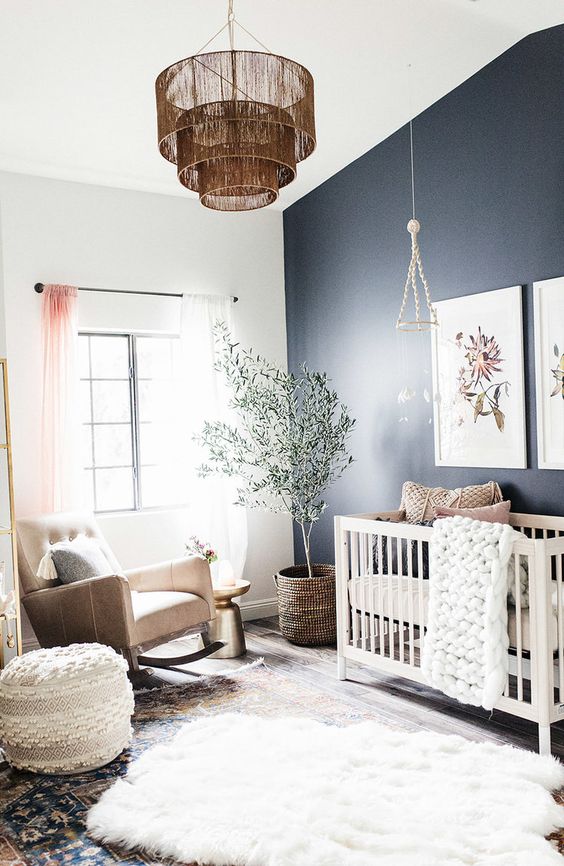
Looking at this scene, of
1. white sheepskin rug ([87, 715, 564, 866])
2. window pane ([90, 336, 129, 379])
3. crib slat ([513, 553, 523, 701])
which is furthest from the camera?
window pane ([90, 336, 129, 379])

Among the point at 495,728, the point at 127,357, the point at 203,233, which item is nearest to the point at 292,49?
the point at 203,233

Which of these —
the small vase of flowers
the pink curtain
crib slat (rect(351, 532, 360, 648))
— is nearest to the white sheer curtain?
the small vase of flowers

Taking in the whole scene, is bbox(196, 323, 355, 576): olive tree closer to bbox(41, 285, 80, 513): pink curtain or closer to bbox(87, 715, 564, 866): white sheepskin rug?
bbox(41, 285, 80, 513): pink curtain

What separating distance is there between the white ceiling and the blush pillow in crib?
7.13 feet

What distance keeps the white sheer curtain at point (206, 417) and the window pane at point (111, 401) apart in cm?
36

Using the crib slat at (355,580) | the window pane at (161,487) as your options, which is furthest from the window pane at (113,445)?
the crib slat at (355,580)

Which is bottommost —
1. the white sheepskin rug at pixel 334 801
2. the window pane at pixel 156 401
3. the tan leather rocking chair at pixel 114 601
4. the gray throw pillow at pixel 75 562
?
the white sheepskin rug at pixel 334 801

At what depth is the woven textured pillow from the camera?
3859 millimetres

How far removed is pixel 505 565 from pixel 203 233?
307 centimetres

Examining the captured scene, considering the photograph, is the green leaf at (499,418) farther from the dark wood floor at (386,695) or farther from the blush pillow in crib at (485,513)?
the dark wood floor at (386,695)

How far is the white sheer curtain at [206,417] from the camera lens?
4.92 meters

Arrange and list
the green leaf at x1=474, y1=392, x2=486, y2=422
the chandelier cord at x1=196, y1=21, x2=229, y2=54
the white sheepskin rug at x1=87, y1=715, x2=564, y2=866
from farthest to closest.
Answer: the green leaf at x1=474, y1=392, x2=486, y2=422 → the chandelier cord at x1=196, y1=21, x2=229, y2=54 → the white sheepskin rug at x1=87, y1=715, x2=564, y2=866

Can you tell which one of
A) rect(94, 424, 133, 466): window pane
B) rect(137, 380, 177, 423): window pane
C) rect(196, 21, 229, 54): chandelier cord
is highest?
rect(196, 21, 229, 54): chandelier cord

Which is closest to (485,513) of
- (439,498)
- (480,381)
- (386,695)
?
(439,498)
